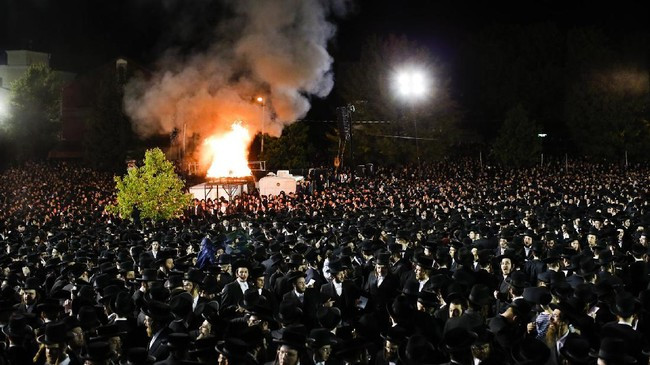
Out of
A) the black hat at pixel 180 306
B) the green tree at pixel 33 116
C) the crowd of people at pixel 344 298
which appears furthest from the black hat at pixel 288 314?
the green tree at pixel 33 116

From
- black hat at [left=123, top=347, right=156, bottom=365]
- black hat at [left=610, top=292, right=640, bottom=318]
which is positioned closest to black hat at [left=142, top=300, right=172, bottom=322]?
black hat at [left=123, top=347, right=156, bottom=365]

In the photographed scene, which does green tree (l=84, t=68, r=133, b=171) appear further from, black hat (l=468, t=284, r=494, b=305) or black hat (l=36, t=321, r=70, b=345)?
black hat (l=468, t=284, r=494, b=305)

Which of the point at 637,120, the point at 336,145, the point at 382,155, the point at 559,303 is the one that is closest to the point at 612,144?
the point at 637,120

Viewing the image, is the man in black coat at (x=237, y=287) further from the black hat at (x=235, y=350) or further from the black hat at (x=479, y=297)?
the black hat at (x=479, y=297)

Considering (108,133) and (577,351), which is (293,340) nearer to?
(577,351)

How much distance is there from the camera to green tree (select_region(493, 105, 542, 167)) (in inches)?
1895

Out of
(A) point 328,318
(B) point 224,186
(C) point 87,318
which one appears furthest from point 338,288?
(B) point 224,186

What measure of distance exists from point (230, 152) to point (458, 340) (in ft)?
111

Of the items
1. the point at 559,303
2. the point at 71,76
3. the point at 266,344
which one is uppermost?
the point at 71,76

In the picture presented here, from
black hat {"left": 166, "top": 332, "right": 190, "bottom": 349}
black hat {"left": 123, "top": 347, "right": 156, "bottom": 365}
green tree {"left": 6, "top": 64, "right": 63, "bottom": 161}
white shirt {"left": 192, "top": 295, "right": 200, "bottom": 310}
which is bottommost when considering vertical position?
white shirt {"left": 192, "top": 295, "right": 200, "bottom": 310}

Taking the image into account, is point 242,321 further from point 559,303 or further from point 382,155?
point 382,155

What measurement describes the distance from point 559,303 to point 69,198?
2903cm

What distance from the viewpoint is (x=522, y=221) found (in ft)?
56.0

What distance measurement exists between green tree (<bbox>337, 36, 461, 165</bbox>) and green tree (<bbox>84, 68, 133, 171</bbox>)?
59.3 feet
